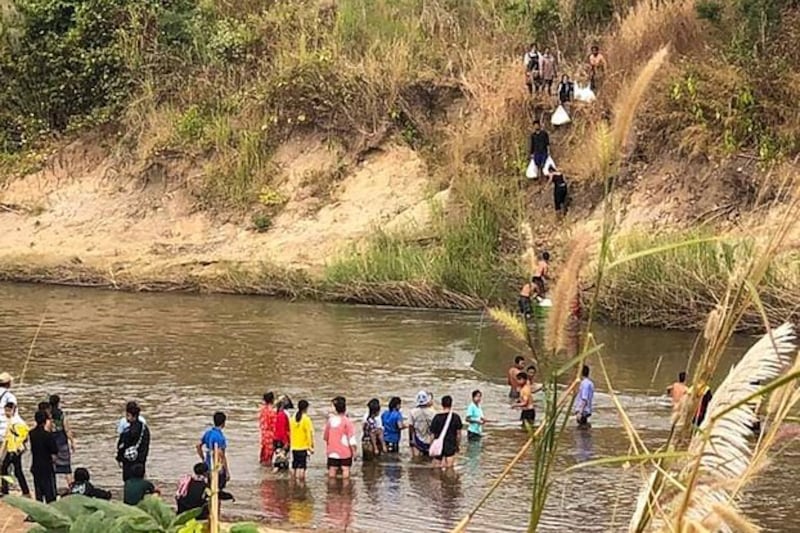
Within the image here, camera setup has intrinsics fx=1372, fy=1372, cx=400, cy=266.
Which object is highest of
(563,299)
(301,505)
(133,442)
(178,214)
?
(178,214)

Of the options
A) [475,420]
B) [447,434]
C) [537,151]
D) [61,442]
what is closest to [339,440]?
[447,434]

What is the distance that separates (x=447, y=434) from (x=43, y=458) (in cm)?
423

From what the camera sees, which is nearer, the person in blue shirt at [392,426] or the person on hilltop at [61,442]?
the person on hilltop at [61,442]

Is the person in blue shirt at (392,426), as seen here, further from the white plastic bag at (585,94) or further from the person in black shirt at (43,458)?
the white plastic bag at (585,94)

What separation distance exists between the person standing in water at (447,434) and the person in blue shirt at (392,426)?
496mm

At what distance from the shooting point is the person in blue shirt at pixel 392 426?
15.1 m

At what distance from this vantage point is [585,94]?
96.3ft

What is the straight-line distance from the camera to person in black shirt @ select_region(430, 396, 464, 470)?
575 inches

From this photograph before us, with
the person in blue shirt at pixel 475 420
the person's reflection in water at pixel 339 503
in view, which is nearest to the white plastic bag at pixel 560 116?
the person in blue shirt at pixel 475 420

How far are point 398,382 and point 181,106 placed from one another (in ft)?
57.5

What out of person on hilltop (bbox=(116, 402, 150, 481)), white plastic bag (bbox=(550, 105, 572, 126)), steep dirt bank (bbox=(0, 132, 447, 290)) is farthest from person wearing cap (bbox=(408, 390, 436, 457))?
white plastic bag (bbox=(550, 105, 572, 126))

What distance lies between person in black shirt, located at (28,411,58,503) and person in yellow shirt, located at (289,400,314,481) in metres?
2.45

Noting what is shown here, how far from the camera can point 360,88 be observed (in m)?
32.7

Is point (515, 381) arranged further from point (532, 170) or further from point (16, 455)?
point (532, 170)
